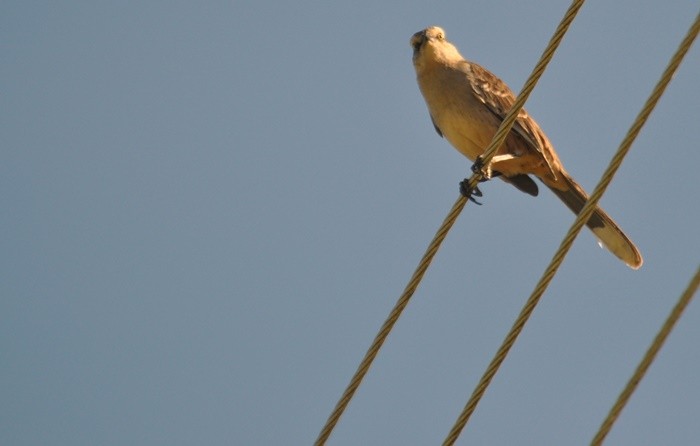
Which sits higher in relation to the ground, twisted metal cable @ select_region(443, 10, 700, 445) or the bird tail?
the bird tail

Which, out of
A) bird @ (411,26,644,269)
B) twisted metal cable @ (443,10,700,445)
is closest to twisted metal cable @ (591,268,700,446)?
twisted metal cable @ (443,10,700,445)

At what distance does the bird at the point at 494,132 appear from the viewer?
23.6 feet

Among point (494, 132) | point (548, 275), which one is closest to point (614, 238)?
point (494, 132)

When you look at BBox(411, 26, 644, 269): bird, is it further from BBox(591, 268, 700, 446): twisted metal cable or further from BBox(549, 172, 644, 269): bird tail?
BBox(591, 268, 700, 446): twisted metal cable

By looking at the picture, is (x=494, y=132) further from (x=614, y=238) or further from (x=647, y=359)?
(x=647, y=359)

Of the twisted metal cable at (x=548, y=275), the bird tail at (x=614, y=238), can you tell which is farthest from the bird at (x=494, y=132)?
the twisted metal cable at (x=548, y=275)

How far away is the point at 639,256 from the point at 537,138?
1079mm

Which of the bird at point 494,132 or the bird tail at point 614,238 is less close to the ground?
the bird at point 494,132

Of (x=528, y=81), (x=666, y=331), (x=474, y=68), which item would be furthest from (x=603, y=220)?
(x=666, y=331)

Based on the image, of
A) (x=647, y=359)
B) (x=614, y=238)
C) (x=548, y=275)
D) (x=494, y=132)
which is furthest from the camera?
(x=494, y=132)

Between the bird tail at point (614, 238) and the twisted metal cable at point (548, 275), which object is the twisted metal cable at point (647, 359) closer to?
the twisted metal cable at point (548, 275)

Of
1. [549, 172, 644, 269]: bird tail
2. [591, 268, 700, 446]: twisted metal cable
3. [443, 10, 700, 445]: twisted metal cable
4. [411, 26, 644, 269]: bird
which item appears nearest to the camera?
[591, 268, 700, 446]: twisted metal cable

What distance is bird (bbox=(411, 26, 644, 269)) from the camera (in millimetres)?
7184

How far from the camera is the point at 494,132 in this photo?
746cm
